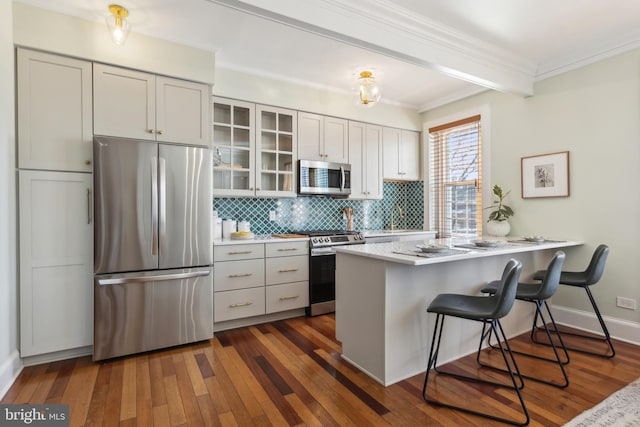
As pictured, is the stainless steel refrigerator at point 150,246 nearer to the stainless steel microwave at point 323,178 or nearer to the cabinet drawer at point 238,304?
the cabinet drawer at point 238,304

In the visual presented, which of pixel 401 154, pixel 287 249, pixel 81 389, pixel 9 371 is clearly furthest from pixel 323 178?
pixel 9 371

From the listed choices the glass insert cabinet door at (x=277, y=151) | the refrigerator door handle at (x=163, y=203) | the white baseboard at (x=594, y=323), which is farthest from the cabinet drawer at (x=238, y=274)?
the white baseboard at (x=594, y=323)

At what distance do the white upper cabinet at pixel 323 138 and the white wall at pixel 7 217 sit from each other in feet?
8.34

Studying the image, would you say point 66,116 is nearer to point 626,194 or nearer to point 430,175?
point 430,175

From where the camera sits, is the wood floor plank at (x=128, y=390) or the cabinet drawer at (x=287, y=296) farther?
the cabinet drawer at (x=287, y=296)

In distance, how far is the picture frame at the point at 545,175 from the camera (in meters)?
3.31

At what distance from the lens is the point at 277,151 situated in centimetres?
384

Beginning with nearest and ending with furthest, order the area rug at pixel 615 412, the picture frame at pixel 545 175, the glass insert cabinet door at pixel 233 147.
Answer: the area rug at pixel 615 412, the picture frame at pixel 545 175, the glass insert cabinet door at pixel 233 147

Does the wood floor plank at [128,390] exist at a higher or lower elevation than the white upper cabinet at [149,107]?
lower

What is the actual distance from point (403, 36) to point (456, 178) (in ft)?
7.93

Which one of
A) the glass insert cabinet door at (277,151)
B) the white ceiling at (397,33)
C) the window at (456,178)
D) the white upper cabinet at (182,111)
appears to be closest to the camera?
the white ceiling at (397,33)

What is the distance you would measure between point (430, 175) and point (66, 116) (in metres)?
4.30

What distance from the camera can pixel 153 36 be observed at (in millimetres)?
2793

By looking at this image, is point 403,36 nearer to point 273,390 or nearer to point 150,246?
point 150,246
